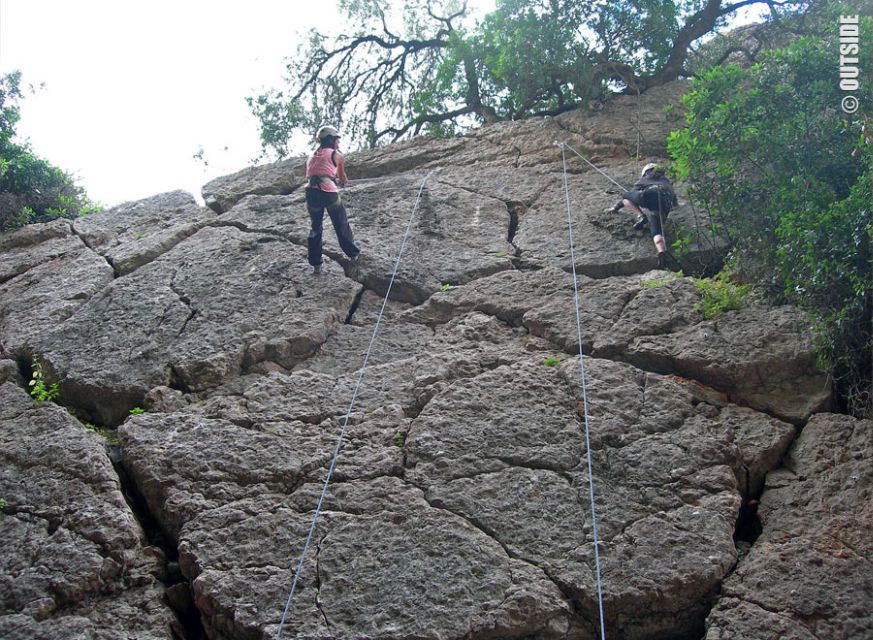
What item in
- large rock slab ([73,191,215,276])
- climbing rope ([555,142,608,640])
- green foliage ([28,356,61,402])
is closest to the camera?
climbing rope ([555,142,608,640])

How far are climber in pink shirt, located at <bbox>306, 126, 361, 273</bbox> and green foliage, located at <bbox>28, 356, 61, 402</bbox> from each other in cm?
251

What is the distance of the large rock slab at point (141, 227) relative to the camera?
846 centimetres

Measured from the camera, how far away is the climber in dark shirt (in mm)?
7113

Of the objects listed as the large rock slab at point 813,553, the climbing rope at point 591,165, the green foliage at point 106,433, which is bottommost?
the large rock slab at point 813,553

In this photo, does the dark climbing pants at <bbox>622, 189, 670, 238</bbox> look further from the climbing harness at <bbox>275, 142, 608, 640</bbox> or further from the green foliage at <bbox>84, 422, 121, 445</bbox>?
the green foliage at <bbox>84, 422, 121, 445</bbox>

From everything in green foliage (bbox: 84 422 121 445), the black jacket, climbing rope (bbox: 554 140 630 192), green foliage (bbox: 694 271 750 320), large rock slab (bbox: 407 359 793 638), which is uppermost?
climbing rope (bbox: 554 140 630 192)

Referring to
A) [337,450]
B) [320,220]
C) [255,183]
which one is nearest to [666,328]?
[337,450]

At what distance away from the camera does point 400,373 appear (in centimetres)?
619

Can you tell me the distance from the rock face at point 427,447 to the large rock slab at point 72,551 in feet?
0.06

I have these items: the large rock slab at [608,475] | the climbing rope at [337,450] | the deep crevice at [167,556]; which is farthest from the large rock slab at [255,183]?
the large rock slab at [608,475]

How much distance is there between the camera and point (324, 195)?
7.54 meters

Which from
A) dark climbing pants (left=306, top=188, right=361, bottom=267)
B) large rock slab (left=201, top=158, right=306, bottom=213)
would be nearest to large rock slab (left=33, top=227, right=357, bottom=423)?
dark climbing pants (left=306, top=188, right=361, bottom=267)

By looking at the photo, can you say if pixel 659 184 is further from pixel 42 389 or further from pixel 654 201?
pixel 42 389

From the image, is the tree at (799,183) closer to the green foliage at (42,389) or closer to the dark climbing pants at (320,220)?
the dark climbing pants at (320,220)
